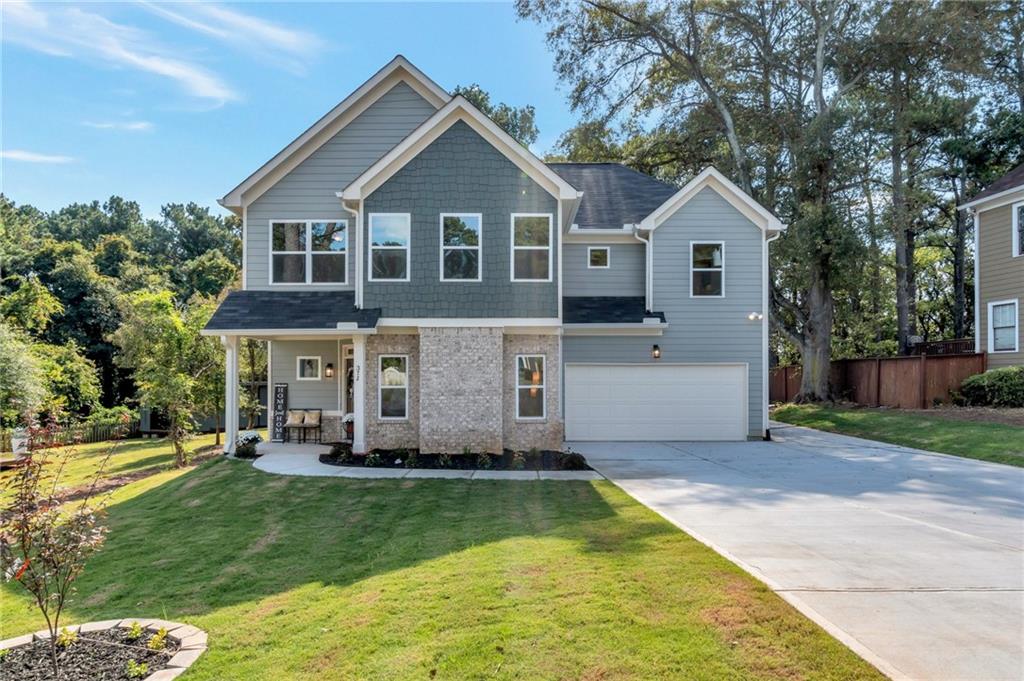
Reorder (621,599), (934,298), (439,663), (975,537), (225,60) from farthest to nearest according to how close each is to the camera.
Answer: (934,298) < (225,60) < (975,537) < (621,599) < (439,663)

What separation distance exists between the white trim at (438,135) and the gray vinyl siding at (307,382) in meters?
4.39

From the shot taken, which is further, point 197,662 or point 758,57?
point 758,57

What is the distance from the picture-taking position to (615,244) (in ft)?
50.5

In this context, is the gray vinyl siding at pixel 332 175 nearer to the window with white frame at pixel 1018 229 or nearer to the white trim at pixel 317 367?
the white trim at pixel 317 367

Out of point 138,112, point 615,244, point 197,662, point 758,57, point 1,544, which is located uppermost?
point 758,57

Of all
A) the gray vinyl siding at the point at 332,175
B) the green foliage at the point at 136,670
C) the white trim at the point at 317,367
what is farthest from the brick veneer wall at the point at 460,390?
the green foliage at the point at 136,670

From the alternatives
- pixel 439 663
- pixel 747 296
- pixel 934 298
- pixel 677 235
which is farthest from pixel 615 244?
pixel 934 298

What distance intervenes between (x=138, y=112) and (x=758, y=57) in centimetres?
2153

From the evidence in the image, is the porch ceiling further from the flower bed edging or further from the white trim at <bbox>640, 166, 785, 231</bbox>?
the white trim at <bbox>640, 166, 785, 231</bbox>

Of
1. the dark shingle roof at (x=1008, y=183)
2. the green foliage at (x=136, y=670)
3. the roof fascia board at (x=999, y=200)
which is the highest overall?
the dark shingle roof at (x=1008, y=183)

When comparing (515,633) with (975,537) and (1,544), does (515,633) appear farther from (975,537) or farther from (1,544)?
(975,537)

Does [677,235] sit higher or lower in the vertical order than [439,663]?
higher

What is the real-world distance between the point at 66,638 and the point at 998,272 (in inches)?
957

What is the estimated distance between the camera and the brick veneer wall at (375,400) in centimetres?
1231
